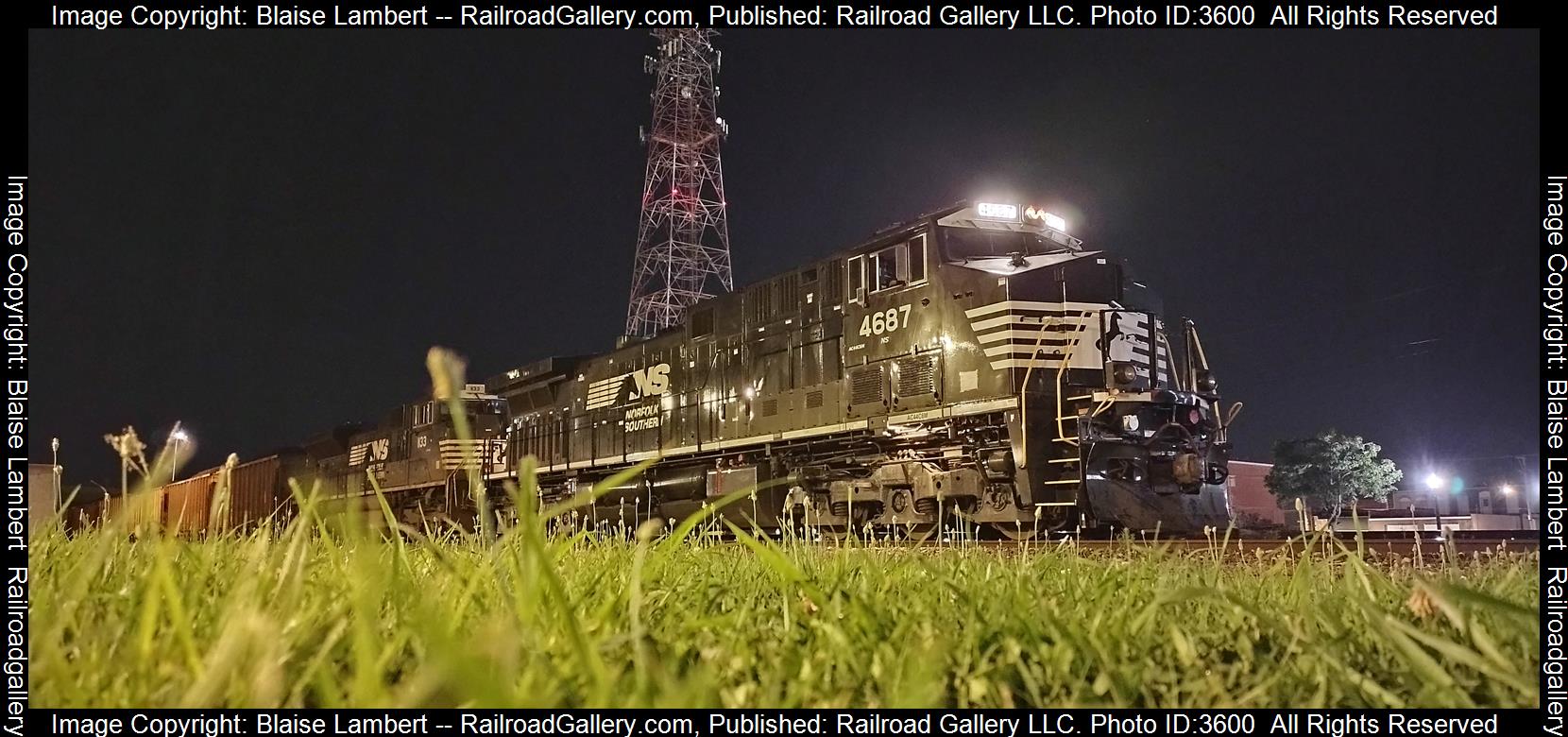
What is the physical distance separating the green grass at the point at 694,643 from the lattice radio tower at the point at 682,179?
25379 mm

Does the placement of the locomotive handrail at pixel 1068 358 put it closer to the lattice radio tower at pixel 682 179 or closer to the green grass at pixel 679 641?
the green grass at pixel 679 641

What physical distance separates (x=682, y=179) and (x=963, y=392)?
20.4 metres

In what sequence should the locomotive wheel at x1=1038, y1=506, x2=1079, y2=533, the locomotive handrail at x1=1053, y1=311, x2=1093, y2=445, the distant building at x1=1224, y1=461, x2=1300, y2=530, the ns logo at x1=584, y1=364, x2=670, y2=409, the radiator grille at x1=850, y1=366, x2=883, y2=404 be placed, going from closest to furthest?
the locomotive handrail at x1=1053, y1=311, x2=1093, y2=445 < the locomotive wheel at x1=1038, y1=506, x2=1079, y2=533 < the radiator grille at x1=850, y1=366, x2=883, y2=404 < the ns logo at x1=584, y1=364, x2=670, y2=409 < the distant building at x1=1224, y1=461, x2=1300, y2=530

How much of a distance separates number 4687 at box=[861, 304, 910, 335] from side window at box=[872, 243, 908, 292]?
31cm

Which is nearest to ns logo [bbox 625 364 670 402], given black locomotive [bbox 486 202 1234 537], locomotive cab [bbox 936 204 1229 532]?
black locomotive [bbox 486 202 1234 537]

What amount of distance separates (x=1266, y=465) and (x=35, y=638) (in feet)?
154

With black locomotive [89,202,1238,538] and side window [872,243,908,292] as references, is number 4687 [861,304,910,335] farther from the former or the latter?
side window [872,243,908,292]

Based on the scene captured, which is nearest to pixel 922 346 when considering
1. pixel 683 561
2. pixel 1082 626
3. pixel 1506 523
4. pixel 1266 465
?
pixel 683 561

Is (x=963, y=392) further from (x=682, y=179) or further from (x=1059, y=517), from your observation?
(x=682, y=179)

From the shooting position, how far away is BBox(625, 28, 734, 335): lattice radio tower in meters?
28.4

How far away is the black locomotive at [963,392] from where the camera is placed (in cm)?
975

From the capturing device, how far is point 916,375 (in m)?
11.0

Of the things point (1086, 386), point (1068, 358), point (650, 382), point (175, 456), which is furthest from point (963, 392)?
point (175, 456)

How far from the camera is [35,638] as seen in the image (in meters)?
1.92
